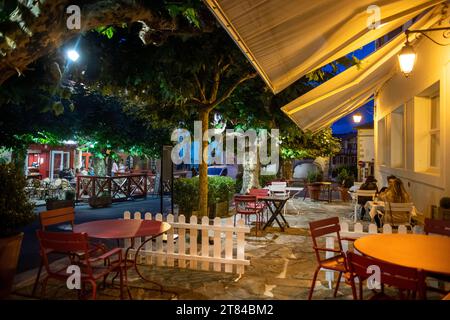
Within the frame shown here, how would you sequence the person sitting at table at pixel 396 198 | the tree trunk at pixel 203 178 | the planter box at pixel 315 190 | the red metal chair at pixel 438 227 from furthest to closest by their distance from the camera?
1. the planter box at pixel 315 190
2. the tree trunk at pixel 203 178
3. the person sitting at table at pixel 396 198
4. the red metal chair at pixel 438 227

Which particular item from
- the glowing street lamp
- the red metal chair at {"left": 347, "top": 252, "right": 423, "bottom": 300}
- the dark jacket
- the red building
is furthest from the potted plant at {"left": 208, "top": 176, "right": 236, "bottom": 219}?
the red building

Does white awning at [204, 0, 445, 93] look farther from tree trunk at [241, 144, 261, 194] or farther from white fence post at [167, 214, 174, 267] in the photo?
tree trunk at [241, 144, 261, 194]

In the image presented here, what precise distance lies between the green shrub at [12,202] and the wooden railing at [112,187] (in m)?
9.89

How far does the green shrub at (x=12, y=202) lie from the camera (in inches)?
162

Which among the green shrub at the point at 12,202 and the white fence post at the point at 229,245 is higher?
the green shrub at the point at 12,202

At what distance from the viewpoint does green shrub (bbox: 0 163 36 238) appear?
13.5 ft

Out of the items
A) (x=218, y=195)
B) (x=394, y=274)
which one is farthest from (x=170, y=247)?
(x=218, y=195)

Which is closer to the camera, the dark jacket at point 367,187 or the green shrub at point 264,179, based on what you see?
the dark jacket at point 367,187

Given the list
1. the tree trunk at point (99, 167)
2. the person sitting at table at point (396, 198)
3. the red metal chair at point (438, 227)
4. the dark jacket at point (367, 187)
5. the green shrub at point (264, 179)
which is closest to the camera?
the red metal chair at point (438, 227)

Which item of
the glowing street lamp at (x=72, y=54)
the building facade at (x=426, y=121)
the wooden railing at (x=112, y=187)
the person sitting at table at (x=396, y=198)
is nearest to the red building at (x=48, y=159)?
the wooden railing at (x=112, y=187)

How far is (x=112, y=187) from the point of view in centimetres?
1616

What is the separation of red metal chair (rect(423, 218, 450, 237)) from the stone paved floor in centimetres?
127

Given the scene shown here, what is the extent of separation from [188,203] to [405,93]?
19.1 ft

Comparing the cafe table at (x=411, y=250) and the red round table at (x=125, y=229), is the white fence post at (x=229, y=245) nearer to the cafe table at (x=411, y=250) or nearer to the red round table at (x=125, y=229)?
the red round table at (x=125, y=229)
